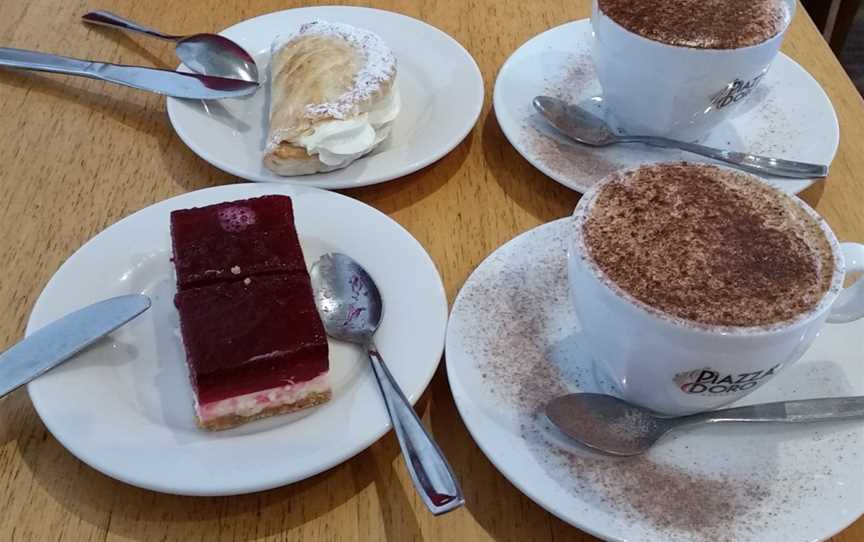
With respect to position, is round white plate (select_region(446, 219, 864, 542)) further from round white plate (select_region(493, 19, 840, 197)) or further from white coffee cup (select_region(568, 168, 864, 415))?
round white plate (select_region(493, 19, 840, 197))

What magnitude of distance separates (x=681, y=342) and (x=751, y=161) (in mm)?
493

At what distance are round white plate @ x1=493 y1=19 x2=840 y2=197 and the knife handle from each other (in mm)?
636

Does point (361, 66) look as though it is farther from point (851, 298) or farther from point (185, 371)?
point (851, 298)

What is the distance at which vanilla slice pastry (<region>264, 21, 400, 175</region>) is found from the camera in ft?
3.36

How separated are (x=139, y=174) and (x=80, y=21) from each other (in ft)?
1.53

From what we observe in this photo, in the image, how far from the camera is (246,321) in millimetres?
784

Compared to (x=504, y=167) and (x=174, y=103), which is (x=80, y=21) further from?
(x=504, y=167)

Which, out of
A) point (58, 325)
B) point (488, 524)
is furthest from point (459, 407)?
point (58, 325)

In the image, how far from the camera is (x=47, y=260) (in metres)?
0.97

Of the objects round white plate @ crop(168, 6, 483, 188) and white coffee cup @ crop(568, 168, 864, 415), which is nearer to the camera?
white coffee cup @ crop(568, 168, 864, 415)

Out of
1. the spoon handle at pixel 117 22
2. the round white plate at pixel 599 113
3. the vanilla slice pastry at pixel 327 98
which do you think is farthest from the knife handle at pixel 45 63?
the round white plate at pixel 599 113

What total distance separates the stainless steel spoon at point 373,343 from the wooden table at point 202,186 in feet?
0.21

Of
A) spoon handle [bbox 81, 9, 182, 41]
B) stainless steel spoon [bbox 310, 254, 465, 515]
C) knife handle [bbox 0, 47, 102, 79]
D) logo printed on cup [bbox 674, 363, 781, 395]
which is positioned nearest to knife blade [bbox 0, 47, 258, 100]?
knife handle [bbox 0, 47, 102, 79]

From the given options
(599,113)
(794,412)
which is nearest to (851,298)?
(794,412)
